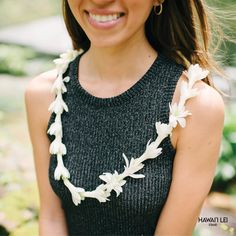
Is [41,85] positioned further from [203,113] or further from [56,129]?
[203,113]

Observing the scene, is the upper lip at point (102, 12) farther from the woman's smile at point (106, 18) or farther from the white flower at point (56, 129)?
the white flower at point (56, 129)

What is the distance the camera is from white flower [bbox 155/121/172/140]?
5.68ft

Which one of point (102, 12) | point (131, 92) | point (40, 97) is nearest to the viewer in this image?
point (102, 12)

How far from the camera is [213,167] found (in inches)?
71.4

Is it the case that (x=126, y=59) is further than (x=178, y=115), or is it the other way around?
(x=126, y=59)

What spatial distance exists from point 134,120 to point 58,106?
0.24 metres

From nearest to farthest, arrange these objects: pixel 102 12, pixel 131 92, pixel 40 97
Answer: pixel 102 12 < pixel 131 92 < pixel 40 97

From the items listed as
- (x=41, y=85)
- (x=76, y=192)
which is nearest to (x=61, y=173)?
(x=76, y=192)

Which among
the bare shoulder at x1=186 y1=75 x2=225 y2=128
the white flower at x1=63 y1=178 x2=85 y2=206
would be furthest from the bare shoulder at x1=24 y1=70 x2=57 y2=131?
the bare shoulder at x1=186 y1=75 x2=225 y2=128

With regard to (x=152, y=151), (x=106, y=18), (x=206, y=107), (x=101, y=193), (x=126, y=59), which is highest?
(x=106, y=18)

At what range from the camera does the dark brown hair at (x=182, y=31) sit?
1.85m

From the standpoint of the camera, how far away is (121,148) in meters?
1.80

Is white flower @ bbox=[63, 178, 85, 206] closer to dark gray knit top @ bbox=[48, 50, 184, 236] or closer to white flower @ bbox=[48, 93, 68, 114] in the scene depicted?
dark gray knit top @ bbox=[48, 50, 184, 236]

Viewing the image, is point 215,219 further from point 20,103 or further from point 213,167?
point 20,103
